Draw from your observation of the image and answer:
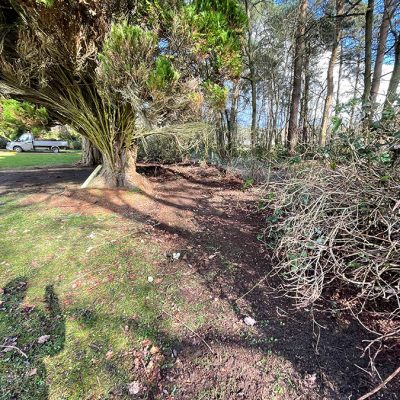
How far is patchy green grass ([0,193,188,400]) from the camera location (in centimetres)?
157

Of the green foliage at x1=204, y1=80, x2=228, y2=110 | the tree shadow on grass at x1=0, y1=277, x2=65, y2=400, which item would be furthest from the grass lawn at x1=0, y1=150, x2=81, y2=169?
the tree shadow on grass at x1=0, y1=277, x2=65, y2=400

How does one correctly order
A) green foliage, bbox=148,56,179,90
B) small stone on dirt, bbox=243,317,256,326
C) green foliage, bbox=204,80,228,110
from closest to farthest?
1. small stone on dirt, bbox=243,317,256,326
2. green foliage, bbox=148,56,179,90
3. green foliage, bbox=204,80,228,110

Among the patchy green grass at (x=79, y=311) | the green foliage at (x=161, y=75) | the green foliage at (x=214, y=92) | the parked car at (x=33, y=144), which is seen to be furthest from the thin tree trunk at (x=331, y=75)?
the parked car at (x=33, y=144)

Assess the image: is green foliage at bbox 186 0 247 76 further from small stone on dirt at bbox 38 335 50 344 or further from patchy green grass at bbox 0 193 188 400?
small stone on dirt at bbox 38 335 50 344

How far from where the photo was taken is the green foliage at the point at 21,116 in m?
4.88

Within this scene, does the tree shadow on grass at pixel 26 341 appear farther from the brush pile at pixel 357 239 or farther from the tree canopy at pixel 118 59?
the tree canopy at pixel 118 59

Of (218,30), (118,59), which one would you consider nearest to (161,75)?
(118,59)

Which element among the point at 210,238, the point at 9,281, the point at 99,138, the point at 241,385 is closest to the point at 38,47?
the point at 99,138

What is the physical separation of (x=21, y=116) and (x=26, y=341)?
16.8 feet

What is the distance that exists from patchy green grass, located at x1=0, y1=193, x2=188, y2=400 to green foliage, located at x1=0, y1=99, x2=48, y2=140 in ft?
9.38

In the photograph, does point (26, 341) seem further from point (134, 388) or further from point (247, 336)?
point (247, 336)

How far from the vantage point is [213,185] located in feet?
21.6

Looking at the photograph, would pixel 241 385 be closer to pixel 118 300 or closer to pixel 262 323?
pixel 262 323

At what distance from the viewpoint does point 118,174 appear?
5.53m
